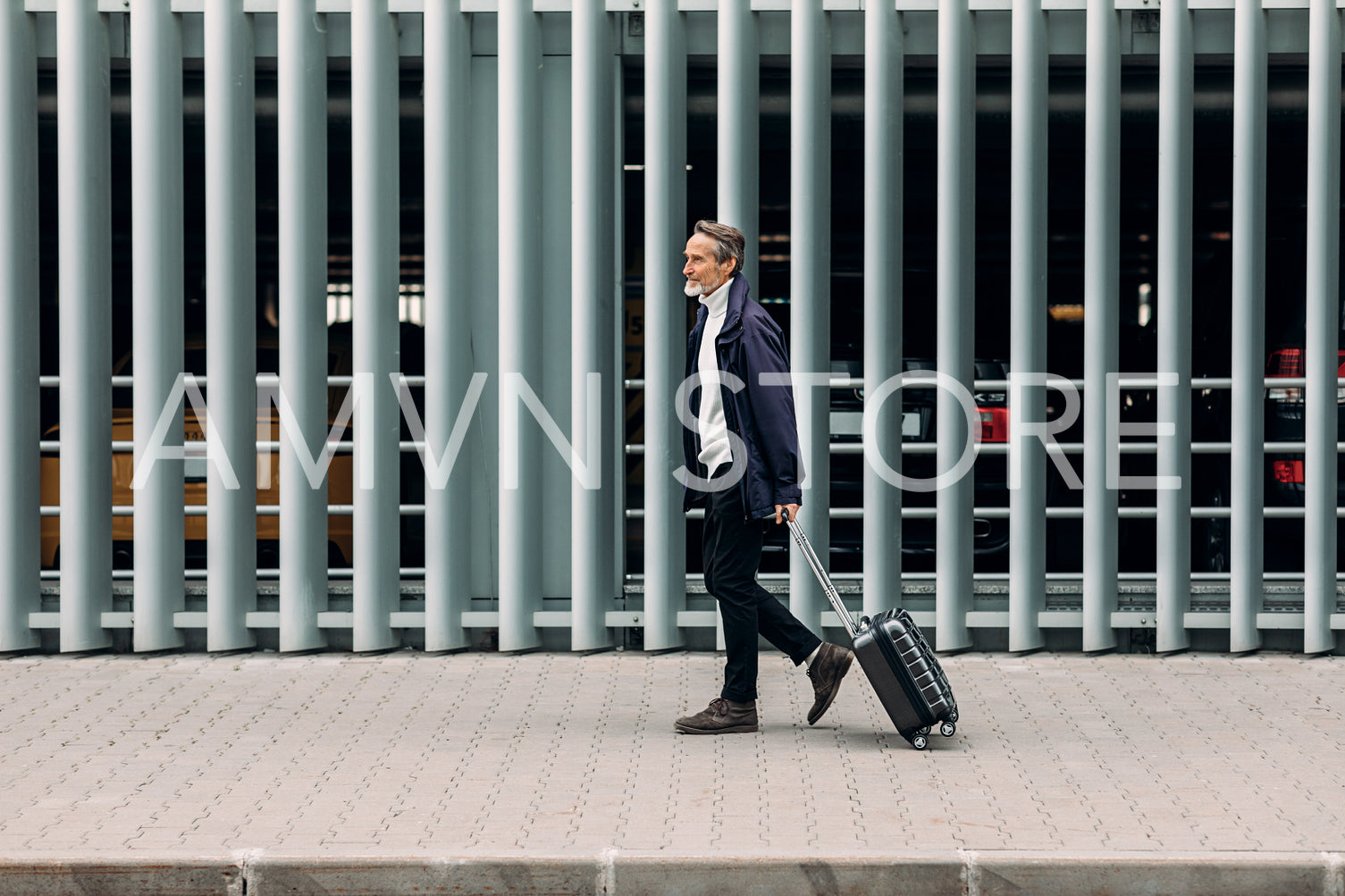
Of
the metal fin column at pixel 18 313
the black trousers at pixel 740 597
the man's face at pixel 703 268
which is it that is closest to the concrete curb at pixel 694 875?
the black trousers at pixel 740 597

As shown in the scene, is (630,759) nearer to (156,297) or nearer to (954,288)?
(954,288)

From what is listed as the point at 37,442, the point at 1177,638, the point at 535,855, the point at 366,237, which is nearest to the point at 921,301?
the point at 1177,638

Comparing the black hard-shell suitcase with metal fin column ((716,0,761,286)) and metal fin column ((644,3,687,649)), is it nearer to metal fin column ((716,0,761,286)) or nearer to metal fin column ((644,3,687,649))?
metal fin column ((644,3,687,649))

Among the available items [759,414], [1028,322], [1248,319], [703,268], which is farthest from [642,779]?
[1248,319]

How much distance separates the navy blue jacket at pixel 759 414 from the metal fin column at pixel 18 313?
3726 millimetres

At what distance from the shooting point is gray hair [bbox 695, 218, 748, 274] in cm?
559

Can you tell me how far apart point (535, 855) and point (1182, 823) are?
1.91 meters

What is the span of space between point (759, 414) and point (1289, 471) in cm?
368

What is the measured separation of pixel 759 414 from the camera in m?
5.47

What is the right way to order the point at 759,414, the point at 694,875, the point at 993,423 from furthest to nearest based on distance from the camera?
the point at 993,423 → the point at 759,414 → the point at 694,875

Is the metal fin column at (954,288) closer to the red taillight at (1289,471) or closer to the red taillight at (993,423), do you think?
the red taillight at (993,423)

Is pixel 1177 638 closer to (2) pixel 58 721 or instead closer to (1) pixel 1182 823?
(1) pixel 1182 823

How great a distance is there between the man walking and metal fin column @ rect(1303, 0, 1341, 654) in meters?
2.83

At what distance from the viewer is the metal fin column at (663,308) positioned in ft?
23.5
